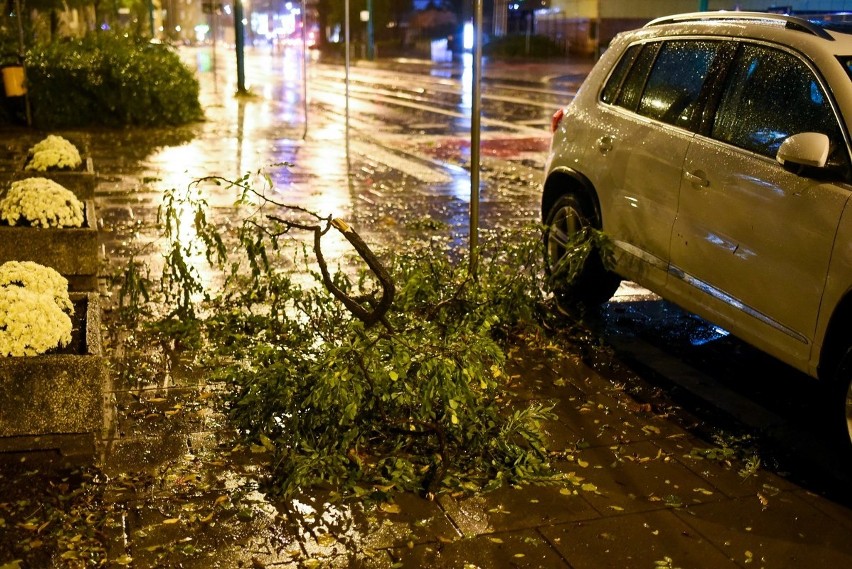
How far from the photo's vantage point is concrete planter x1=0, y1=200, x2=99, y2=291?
686 cm

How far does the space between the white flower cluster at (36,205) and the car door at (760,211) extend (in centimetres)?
404

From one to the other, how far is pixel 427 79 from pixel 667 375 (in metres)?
33.4

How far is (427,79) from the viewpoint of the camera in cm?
3834

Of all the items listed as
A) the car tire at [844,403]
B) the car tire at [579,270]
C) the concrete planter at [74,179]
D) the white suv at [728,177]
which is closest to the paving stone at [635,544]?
the car tire at [844,403]

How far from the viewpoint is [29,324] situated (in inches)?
184

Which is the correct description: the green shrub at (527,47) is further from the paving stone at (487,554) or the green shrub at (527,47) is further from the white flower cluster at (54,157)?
the paving stone at (487,554)

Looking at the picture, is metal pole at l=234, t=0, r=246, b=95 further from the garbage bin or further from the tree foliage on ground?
the tree foliage on ground

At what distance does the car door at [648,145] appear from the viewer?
596 cm

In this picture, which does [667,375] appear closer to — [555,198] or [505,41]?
[555,198]

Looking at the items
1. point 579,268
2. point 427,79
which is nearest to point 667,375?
point 579,268

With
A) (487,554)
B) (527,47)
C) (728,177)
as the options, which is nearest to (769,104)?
(728,177)

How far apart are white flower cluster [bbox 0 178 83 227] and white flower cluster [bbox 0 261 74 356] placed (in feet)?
6.13

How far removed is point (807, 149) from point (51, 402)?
11.6ft

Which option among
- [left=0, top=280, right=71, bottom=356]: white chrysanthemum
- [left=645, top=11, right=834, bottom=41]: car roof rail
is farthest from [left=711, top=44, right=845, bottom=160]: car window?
[left=0, top=280, right=71, bottom=356]: white chrysanthemum
